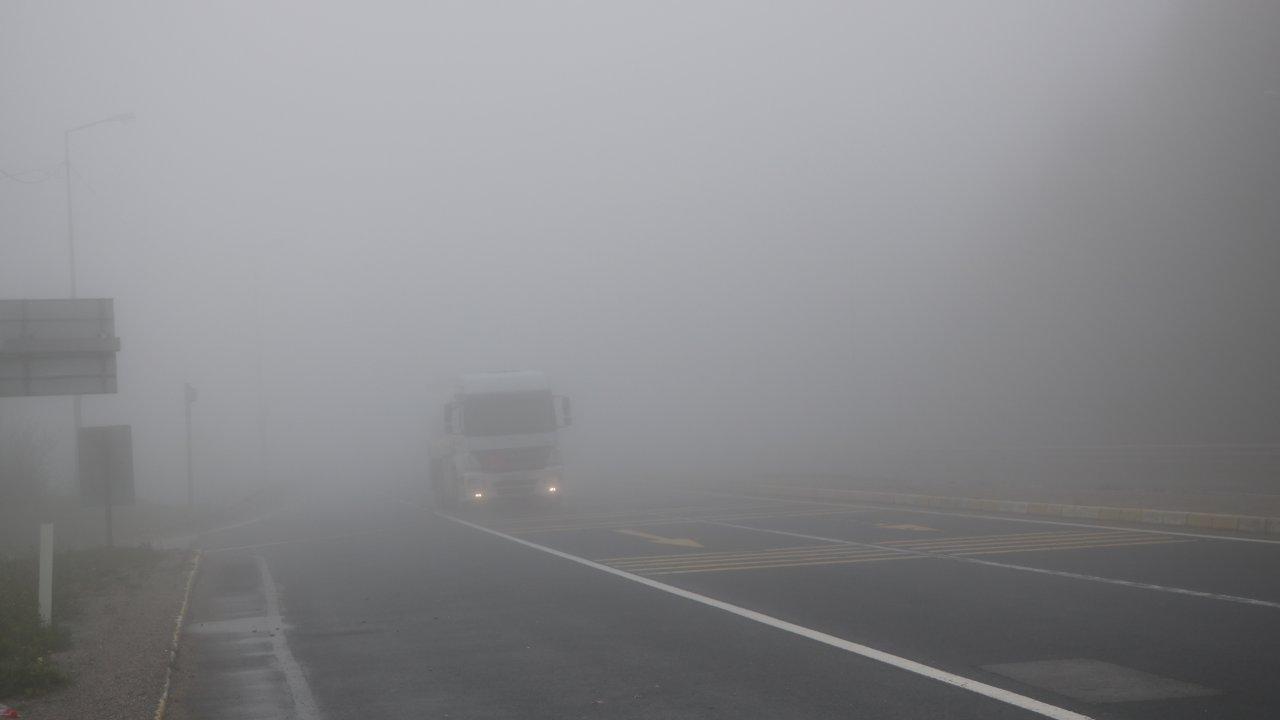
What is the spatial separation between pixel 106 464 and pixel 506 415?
12165 millimetres

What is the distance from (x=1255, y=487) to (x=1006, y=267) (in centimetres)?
5853

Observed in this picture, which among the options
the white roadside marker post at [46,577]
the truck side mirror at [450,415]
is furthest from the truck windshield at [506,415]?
the white roadside marker post at [46,577]

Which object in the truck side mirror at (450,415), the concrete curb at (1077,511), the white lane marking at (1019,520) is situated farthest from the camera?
the truck side mirror at (450,415)

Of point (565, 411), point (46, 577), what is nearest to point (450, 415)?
point (565, 411)

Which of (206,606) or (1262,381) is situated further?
(1262,381)

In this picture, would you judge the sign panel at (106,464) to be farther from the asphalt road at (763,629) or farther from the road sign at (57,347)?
the road sign at (57,347)

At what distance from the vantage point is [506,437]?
29.8 m

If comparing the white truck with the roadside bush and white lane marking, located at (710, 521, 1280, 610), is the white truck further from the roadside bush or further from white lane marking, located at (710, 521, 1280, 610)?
the roadside bush

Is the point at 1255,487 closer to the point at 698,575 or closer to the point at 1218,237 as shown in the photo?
the point at 698,575

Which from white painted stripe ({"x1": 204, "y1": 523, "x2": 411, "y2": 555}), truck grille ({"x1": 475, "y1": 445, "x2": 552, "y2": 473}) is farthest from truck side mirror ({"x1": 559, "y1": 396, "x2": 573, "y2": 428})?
white painted stripe ({"x1": 204, "y1": 523, "x2": 411, "y2": 555})

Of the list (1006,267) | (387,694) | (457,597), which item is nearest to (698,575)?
(457,597)

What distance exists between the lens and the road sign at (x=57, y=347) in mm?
14188

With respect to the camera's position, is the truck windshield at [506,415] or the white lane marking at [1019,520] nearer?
the white lane marking at [1019,520]

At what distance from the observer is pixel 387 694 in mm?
8109
